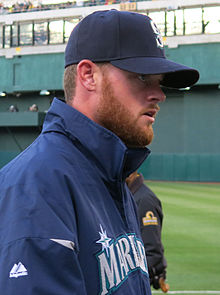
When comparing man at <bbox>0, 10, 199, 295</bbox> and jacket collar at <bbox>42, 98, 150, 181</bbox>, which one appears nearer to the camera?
man at <bbox>0, 10, 199, 295</bbox>

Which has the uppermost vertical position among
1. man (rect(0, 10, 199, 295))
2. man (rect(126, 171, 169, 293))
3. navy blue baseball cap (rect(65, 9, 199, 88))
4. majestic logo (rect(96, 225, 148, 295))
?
navy blue baseball cap (rect(65, 9, 199, 88))

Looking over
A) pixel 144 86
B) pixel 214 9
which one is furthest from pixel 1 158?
pixel 144 86

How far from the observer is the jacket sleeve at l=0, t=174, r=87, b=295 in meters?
1.53

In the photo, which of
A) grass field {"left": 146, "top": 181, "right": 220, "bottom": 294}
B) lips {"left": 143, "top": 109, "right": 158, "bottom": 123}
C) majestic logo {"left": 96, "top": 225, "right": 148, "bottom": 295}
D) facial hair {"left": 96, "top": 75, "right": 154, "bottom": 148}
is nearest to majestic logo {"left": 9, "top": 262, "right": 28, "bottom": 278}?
majestic logo {"left": 96, "top": 225, "right": 148, "bottom": 295}

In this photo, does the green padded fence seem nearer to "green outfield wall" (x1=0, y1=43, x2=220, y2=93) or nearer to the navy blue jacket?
"green outfield wall" (x1=0, y1=43, x2=220, y2=93)

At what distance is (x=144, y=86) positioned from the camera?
2055 mm

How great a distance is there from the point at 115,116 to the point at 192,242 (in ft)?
37.0

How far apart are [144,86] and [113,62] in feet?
0.55

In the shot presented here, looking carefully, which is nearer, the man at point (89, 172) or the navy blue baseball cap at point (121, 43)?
the man at point (89, 172)

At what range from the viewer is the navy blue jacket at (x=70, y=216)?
61.1 inches

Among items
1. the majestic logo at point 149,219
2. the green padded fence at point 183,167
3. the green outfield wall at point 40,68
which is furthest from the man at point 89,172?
the green outfield wall at point 40,68

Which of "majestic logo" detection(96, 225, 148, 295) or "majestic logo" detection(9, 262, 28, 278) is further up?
"majestic logo" detection(9, 262, 28, 278)

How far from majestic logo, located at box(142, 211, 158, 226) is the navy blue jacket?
2.90 m

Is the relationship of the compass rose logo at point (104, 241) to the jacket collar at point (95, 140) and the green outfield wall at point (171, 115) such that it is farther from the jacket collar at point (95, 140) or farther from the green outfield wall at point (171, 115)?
the green outfield wall at point (171, 115)
